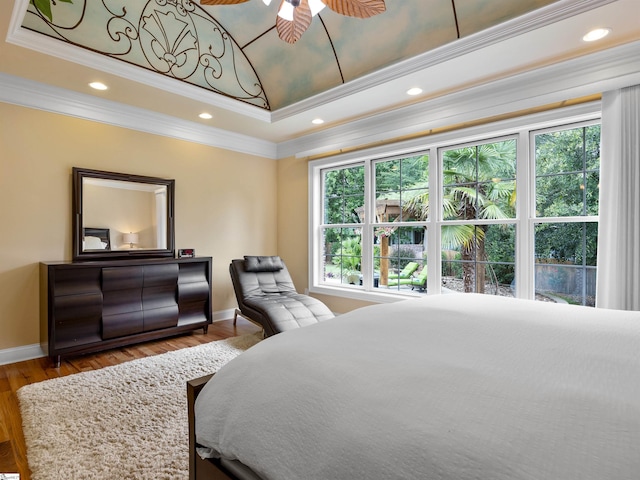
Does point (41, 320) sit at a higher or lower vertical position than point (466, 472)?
lower

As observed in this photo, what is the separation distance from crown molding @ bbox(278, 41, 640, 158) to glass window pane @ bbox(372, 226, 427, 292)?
1.10 m

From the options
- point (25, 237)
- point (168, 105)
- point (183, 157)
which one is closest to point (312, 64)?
point (168, 105)

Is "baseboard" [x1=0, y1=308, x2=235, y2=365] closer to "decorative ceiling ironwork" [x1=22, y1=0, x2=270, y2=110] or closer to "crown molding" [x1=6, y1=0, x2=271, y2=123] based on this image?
"crown molding" [x1=6, y1=0, x2=271, y2=123]

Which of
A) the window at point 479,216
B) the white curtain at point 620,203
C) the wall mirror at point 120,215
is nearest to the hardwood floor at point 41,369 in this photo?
the wall mirror at point 120,215

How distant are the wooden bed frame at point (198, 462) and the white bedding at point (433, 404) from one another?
0.09 meters

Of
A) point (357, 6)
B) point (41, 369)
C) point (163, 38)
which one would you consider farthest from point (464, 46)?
point (41, 369)

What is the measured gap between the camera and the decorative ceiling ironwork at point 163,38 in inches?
109

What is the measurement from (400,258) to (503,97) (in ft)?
6.25

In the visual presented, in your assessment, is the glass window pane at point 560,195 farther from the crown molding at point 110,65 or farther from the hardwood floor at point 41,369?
the hardwood floor at point 41,369

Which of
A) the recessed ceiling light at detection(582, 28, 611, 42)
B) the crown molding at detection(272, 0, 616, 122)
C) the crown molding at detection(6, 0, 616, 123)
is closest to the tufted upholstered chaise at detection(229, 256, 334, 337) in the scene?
the crown molding at detection(6, 0, 616, 123)

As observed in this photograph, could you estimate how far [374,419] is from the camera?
770mm

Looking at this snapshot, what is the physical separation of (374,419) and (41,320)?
3.63 m

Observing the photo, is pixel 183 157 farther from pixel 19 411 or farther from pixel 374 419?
pixel 374 419

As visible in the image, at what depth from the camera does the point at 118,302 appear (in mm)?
3314
